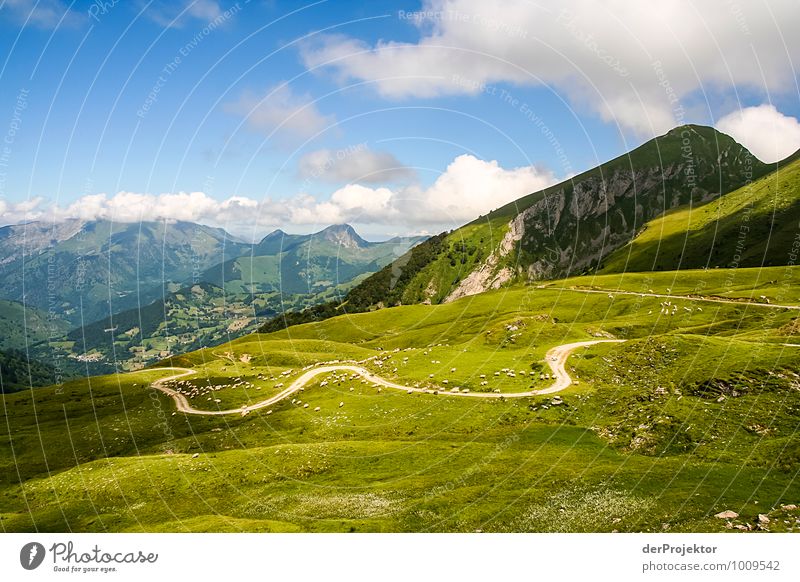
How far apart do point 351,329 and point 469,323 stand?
64.4 m

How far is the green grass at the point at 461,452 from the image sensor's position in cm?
3506

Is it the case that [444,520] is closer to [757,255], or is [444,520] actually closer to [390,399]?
[390,399]

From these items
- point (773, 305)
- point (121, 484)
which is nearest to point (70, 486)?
point (121, 484)

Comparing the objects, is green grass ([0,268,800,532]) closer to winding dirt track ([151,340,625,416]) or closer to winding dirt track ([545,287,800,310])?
winding dirt track ([151,340,625,416])
